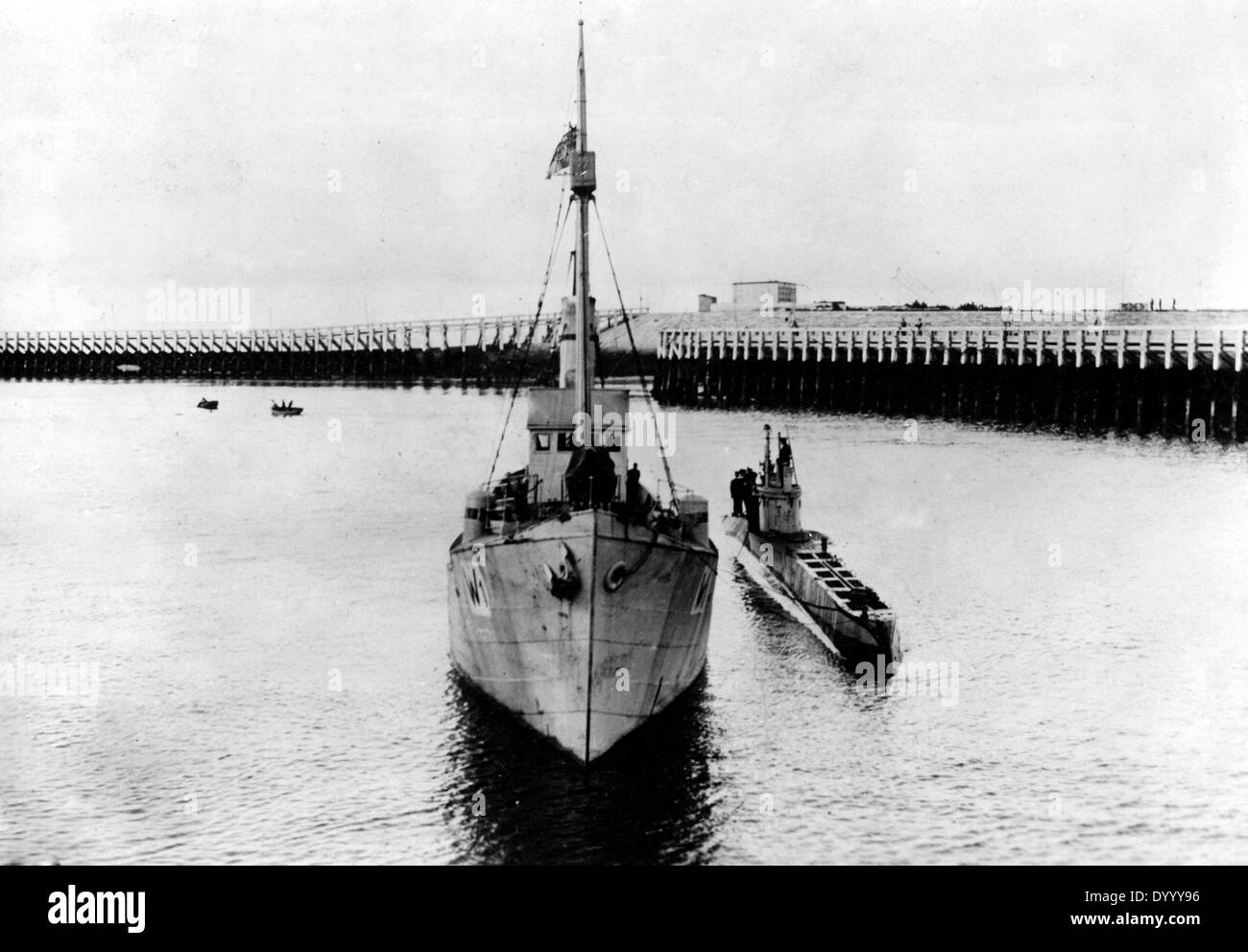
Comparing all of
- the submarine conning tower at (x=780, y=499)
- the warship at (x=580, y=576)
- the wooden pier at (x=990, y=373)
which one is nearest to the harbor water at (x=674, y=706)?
the warship at (x=580, y=576)

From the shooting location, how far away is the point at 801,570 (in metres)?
34.1

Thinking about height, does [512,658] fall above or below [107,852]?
above

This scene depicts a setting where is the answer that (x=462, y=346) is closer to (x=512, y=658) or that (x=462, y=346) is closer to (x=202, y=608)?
(x=202, y=608)

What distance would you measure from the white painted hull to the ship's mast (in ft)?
12.7

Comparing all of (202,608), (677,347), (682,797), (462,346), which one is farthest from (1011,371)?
(462,346)

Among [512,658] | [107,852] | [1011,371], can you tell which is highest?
[1011,371]

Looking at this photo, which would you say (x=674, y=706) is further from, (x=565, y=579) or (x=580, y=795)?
(x=565, y=579)

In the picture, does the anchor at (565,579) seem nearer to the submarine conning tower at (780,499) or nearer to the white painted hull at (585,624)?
the white painted hull at (585,624)

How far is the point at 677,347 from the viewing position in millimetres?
113938

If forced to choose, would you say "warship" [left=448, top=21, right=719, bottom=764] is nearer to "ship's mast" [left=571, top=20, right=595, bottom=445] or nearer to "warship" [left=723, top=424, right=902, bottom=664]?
"ship's mast" [left=571, top=20, right=595, bottom=445]
